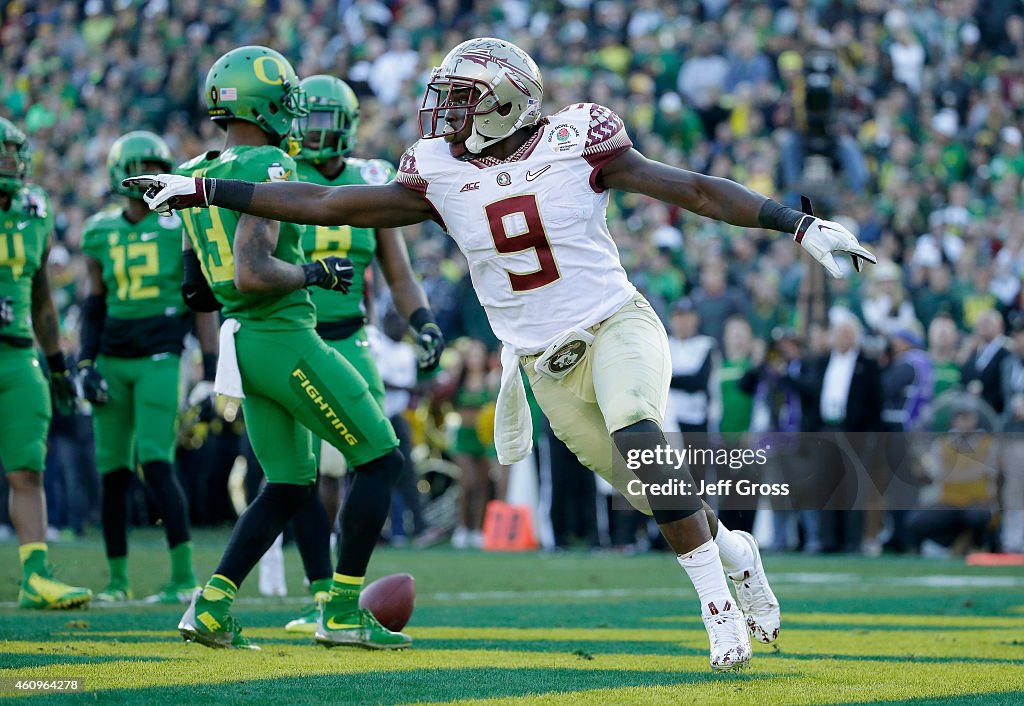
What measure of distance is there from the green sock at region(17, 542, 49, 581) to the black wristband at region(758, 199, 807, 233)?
13.8 ft

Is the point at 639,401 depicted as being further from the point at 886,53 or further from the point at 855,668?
the point at 886,53

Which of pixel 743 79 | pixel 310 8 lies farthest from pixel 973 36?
pixel 310 8

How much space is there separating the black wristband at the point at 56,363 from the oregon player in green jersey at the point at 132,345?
0.10 m

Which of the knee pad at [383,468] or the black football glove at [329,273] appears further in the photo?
the knee pad at [383,468]

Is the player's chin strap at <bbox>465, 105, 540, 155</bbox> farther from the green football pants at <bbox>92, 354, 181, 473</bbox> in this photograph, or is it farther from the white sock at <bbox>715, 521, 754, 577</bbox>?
the green football pants at <bbox>92, 354, 181, 473</bbox>

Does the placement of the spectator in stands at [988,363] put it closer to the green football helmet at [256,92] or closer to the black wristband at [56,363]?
the black wristband at [56,363]

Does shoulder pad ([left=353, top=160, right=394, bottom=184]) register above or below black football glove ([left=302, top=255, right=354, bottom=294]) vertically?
above

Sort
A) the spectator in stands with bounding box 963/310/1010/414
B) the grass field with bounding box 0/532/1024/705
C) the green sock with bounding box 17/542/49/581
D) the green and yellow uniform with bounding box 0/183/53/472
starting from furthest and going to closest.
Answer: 1. the spectator in stands with bounding box 963/310/1010/414
2. the green and yellow uniform with bounding box 0/183/53/472
3. the green sock with bounding box 17/542/49/581
4. the grass field with bounding box 0/532/1024/705

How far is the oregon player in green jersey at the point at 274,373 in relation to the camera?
5.91m

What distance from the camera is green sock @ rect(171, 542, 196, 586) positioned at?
8.03 meters

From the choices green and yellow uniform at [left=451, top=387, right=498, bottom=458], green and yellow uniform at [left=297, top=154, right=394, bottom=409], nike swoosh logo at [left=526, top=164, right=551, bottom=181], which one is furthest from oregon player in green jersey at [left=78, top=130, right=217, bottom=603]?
green and yellow uniform at [left=451, top=387, right=498, bottom=458]

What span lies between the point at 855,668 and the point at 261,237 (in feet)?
8.87

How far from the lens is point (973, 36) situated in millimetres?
18938

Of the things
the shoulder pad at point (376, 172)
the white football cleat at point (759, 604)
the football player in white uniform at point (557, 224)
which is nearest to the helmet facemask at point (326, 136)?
the shoulder pad at point (376, 172)
